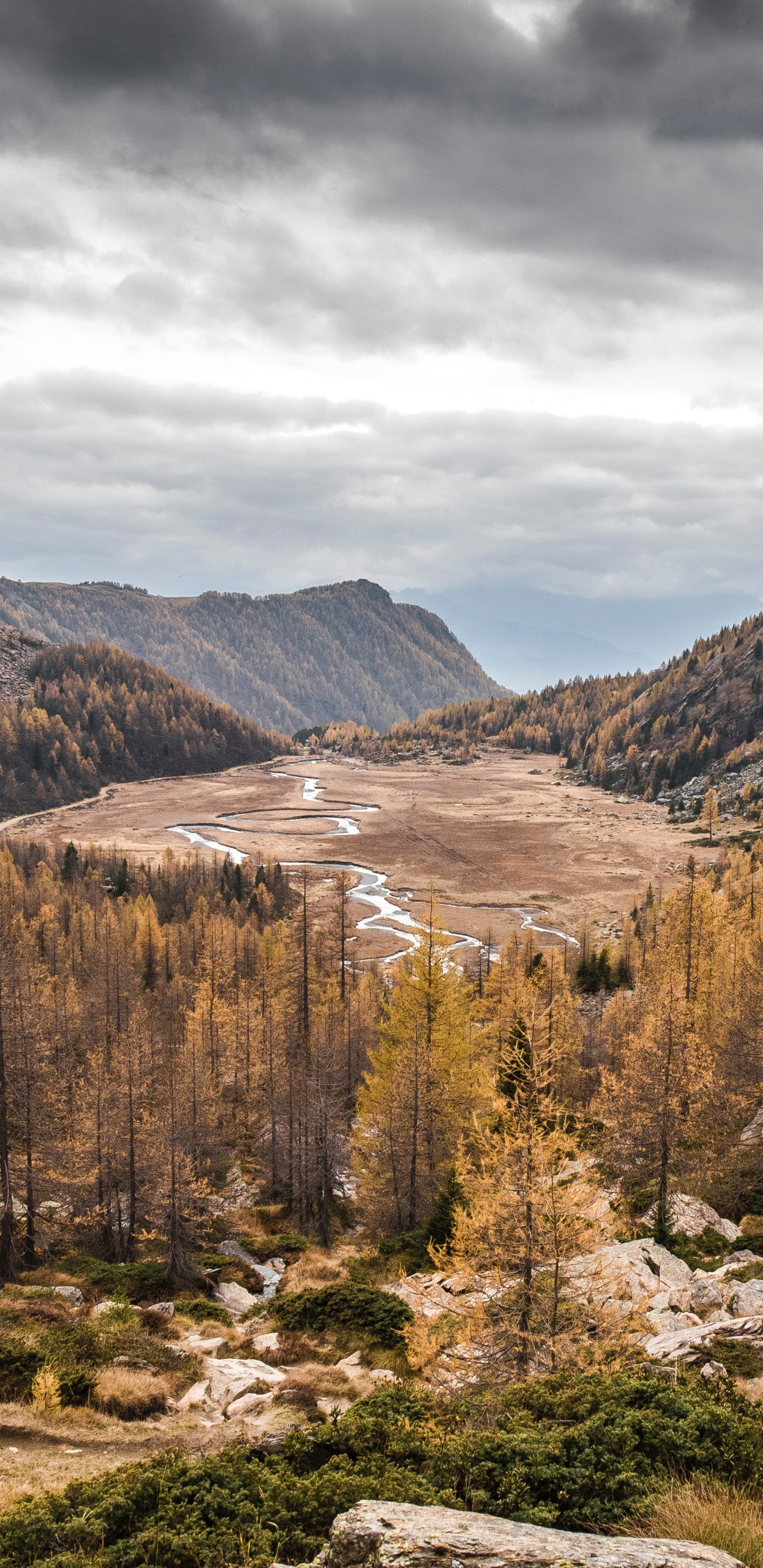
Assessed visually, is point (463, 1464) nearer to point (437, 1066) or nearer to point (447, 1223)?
point (447, 1223)

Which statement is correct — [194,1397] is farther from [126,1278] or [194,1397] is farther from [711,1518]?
[711,1518]

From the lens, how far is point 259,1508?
10641mm

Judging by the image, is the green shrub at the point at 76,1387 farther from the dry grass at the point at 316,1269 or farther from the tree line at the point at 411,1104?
the dry grass at the point at 316,1269

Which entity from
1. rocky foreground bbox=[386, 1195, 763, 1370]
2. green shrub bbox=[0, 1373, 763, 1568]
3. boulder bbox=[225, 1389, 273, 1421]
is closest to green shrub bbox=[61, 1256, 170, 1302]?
rocky foreground bbox=[386, 1195, 763, 1370]

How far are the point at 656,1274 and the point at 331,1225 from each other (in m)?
24.7

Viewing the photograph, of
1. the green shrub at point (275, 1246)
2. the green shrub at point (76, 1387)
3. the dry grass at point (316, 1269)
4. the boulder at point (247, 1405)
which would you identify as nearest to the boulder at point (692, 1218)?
the dry grass at point (316, 1269)

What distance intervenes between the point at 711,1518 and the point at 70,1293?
29453 mm

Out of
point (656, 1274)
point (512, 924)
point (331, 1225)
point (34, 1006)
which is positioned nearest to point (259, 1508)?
point (656, 1274)

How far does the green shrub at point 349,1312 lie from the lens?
78.8 ft

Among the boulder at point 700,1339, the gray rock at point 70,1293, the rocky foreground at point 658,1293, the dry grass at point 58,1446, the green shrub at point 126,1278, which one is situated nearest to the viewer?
the dry grass at point 58,1446

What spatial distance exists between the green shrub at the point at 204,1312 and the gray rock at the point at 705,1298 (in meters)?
→ 17.1

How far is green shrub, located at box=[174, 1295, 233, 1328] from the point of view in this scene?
28422 millimetres

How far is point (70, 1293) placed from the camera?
98.4 ft

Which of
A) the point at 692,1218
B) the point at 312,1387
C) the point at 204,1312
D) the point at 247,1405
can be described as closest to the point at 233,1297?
the point at 204,1312
